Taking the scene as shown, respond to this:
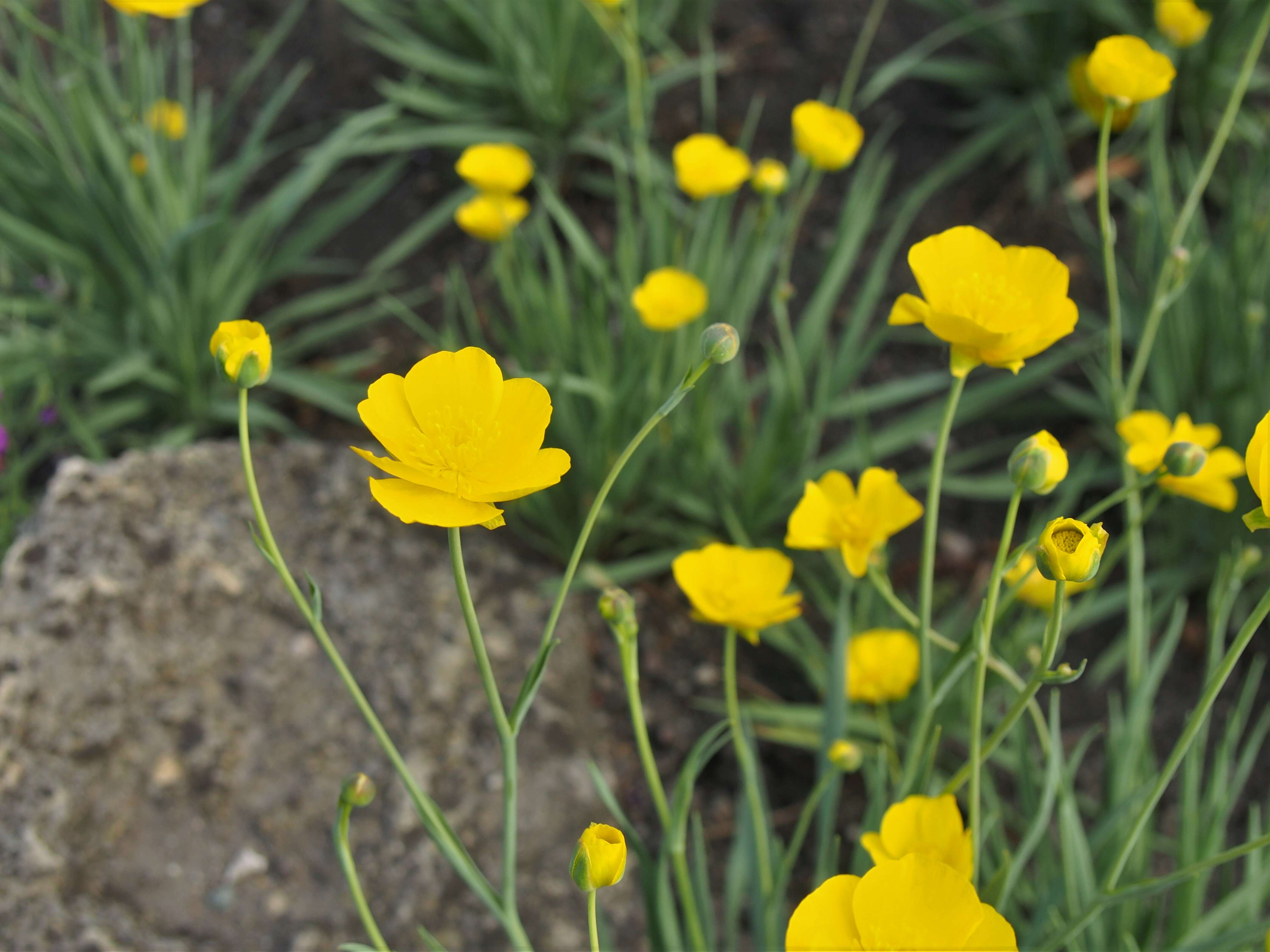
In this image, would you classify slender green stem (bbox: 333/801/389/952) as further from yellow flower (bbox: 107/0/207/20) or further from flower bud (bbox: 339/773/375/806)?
yellow flower (bbox: 107/0/207/20)

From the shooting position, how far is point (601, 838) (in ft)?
2.02

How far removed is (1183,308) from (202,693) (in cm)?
163

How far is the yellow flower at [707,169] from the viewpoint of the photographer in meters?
1.44

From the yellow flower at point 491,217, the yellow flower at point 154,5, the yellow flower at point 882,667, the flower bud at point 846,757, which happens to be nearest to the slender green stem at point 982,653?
the flower bud at point 846,757

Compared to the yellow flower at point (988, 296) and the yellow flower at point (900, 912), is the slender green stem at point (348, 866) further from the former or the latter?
the yellow flower at point (988, 296)

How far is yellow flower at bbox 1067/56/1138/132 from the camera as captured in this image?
1.09 metres

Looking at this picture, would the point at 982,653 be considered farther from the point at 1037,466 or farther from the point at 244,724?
the point at 244,724

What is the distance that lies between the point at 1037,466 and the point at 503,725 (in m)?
0.40

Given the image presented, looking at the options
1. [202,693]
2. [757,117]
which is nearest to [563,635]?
[202,693]

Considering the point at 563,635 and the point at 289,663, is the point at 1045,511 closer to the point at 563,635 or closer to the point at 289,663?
the point at 563,635

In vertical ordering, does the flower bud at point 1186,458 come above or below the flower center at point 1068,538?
below

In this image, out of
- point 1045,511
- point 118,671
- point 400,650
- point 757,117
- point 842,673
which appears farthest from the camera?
point 757,117

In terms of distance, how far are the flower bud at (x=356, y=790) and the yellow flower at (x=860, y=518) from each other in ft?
1.41

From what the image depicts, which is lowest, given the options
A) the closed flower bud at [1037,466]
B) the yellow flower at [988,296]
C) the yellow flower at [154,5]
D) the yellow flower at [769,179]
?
the yellow flower at [769,179]
